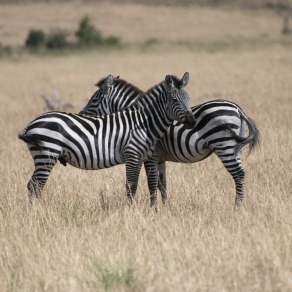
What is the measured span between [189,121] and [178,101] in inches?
12.9

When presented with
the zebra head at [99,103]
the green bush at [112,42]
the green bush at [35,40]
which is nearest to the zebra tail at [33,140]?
the zebra head at [99,103]

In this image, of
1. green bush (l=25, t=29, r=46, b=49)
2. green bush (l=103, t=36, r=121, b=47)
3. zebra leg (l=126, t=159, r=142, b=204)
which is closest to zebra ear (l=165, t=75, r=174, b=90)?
zebra leg (l=126, t=159, r=142, b=204)

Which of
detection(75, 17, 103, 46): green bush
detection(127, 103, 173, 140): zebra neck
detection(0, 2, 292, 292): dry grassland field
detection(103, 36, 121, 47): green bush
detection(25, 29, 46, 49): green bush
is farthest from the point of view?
detection(75, 17, 103, 46): green bush

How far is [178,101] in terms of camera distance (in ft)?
27.6

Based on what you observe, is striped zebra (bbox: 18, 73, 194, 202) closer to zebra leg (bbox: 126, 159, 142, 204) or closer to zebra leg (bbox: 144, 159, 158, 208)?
zebra leg (bbox: 126, 159, 142, 204)

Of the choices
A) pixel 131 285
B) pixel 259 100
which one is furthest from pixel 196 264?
pixel 259 100

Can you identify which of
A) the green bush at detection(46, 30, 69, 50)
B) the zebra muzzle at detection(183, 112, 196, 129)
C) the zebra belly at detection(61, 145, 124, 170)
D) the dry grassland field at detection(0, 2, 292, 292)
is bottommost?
the dry grassland field at detection(0, 2, 292, 292)

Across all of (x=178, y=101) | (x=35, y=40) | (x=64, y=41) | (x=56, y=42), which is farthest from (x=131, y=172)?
(x=64, y=41)

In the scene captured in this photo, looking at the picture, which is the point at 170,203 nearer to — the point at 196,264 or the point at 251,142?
the point at 251,142

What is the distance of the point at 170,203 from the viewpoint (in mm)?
8594

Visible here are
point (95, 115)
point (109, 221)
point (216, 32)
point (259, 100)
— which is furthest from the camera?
point (216, 32)

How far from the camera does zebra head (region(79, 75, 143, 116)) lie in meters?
9.48

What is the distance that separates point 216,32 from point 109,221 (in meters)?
53.0

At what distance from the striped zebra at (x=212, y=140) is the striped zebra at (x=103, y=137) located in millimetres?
268
